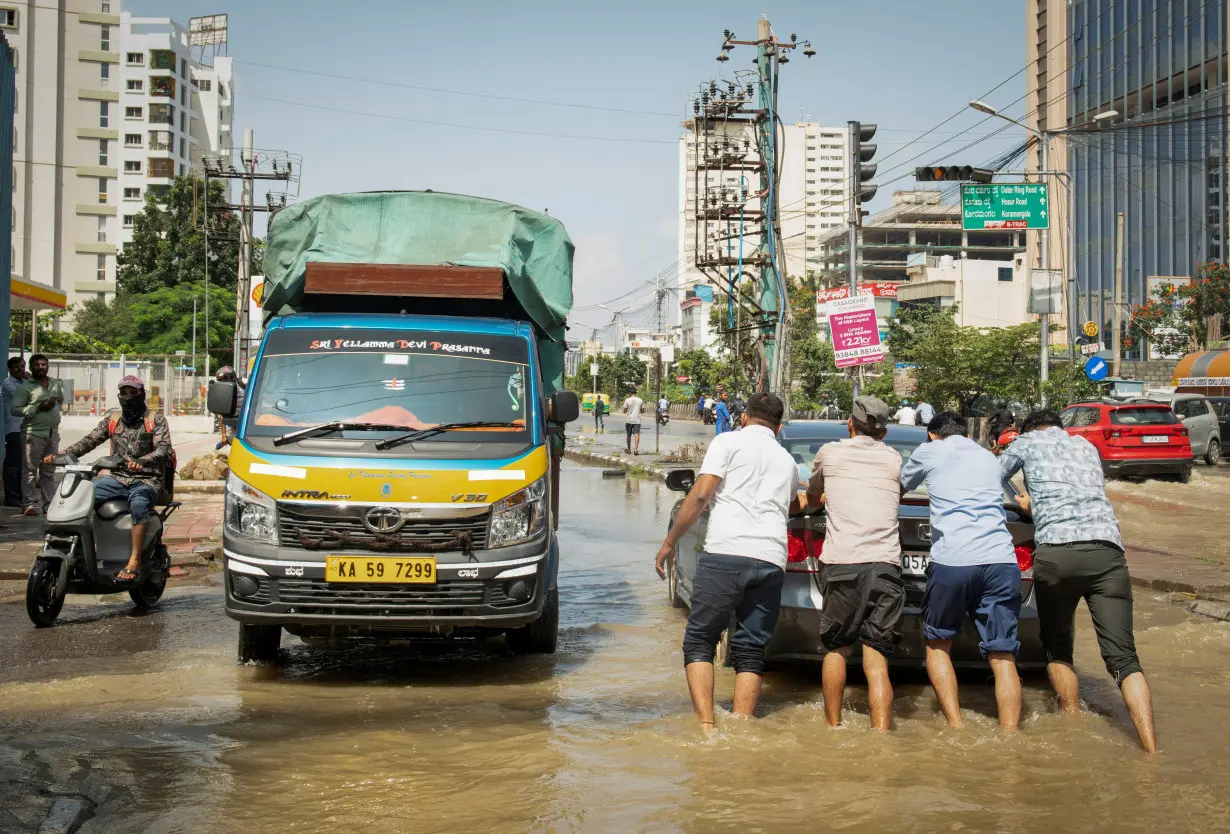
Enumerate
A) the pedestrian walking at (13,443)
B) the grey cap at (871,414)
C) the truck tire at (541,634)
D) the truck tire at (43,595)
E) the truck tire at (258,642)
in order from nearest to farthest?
the grey cap at (871,414), the truck tire at (258,642), the truck tire at (541,634), the truck tire at (43,595), the pedestrian walking at (13,443)

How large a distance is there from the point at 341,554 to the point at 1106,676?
15.7ft

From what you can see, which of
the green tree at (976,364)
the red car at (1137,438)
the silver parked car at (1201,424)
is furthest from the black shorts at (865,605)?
the green tree at (976,364)

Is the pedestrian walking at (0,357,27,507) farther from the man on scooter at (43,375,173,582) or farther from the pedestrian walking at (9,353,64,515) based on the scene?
the man on scooter at (43,375,173,582)

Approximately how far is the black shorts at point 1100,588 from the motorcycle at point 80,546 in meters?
6.28

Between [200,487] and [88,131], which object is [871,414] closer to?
[200,487]

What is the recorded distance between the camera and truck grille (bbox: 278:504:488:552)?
6.57m

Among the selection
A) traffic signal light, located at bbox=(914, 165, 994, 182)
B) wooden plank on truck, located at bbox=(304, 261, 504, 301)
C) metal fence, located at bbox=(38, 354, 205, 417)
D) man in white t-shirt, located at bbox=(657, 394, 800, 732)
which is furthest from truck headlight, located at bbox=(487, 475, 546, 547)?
metal fence, located at bbox=(38, 354, 205, 417)

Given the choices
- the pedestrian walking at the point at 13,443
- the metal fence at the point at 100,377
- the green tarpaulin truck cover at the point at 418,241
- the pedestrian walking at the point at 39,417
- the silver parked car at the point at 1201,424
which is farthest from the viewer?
the metal fence at the point at 100,377

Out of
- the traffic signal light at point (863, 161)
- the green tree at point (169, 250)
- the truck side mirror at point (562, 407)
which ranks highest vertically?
the green tree at point (169, 250)

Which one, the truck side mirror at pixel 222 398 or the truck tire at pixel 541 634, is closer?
the truck side mirror at pixel 222 398

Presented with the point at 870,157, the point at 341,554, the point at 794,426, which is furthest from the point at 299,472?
the point at 870,157

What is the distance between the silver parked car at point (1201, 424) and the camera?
28.3m

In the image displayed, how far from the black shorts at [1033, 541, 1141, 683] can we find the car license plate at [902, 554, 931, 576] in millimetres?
682

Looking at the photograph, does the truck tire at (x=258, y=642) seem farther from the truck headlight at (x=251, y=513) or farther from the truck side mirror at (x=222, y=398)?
the truck side mirror at (x=222, y=398)
